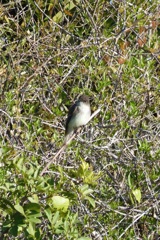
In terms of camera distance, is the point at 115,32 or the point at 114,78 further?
the point at 115,32

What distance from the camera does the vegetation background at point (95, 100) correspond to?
5.07 m

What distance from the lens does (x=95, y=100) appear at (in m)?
5.88

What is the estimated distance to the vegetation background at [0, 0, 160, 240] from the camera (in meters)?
5.07

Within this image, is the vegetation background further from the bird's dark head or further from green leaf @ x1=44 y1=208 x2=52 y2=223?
green leaf @ x1=44 y1=208 x2=52 y2=223

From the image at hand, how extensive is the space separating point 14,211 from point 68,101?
2954 millimetres

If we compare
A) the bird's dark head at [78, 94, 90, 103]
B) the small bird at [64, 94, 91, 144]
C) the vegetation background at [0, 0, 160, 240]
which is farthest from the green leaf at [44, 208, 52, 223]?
the bird's dark head at [78, 94, 90, 103]

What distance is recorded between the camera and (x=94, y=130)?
19.0ft

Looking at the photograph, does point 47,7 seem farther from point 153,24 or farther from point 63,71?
point 153,24

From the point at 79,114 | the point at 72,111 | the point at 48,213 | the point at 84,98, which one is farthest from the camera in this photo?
the point at 72,111

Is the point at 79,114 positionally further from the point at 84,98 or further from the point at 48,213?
the point at 48,213

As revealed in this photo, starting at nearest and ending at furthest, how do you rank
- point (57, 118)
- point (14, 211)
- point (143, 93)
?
point (14, 211) → point (143, 93) → point (57, 118)

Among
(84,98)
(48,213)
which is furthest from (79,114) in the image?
(48,213)

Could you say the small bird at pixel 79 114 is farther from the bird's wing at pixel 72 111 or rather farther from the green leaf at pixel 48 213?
the green leaf at pixel 48 213

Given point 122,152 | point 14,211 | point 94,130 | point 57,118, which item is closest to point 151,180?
point 122,152
